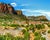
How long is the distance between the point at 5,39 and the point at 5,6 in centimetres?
13241

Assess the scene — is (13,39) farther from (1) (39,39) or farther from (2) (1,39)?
(1) (39,39)

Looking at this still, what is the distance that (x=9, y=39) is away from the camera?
61.2ft

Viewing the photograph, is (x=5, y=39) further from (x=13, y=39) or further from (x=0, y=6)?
(x=0, y=6)

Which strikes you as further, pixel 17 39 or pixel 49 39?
pixel 49 39

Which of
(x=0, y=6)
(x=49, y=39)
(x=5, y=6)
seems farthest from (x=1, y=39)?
(x=5, y=6)

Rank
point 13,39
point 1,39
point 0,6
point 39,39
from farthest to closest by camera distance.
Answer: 1. point 0,6
2. point 39,39
3. point 13,39
4. point 1,39

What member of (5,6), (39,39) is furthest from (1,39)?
(5,6)

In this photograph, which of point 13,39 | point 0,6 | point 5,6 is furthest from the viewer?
point 5,6

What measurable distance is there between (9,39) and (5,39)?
0.35m

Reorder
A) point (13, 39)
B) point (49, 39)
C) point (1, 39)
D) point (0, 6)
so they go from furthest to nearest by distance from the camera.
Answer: point (0, 6) < point (49, 39) < point (13, 39) < point (1, 39)

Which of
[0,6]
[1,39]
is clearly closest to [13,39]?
[1,39]

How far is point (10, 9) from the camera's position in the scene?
510ft

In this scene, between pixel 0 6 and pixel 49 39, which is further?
pixel 0 6

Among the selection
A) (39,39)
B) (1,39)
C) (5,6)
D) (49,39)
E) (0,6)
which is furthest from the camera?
(5,6)
